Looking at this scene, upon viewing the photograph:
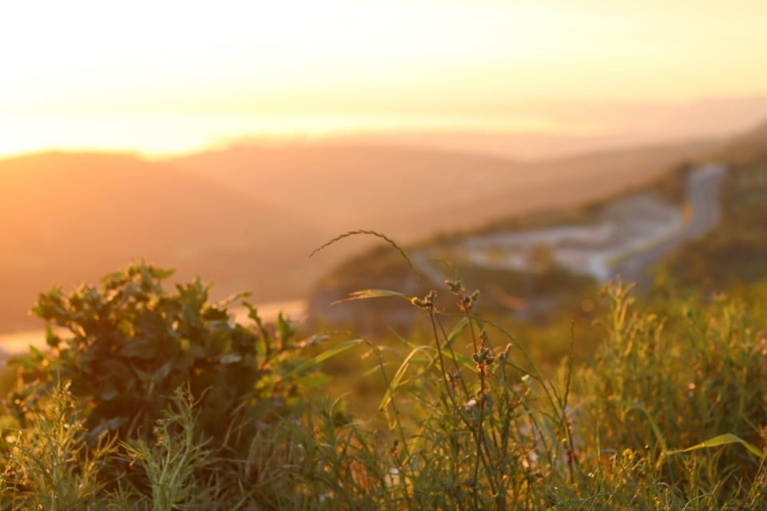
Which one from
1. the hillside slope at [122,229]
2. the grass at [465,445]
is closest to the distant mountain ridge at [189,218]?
the hillside slope at [122,229]

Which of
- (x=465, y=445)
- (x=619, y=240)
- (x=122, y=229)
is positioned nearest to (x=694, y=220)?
(x=619, y=240)

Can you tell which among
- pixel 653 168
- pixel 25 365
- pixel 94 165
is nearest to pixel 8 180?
pixel 94 165

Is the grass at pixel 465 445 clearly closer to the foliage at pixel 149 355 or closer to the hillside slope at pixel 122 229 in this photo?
the foliage at pixel 149 355

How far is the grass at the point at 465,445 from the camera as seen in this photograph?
2.46 m

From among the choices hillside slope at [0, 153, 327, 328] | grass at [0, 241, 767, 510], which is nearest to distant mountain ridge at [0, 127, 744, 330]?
hillside slope at [0, 153, 327, 328]

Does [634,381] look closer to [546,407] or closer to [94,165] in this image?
[546,407]

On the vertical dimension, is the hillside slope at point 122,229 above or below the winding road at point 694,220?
below

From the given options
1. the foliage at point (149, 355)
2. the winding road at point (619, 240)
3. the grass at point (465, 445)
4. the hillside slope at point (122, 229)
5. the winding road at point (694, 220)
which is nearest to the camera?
the grass at point (465, 445)

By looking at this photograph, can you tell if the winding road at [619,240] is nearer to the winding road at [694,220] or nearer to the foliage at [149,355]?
the winding road at [694,220]

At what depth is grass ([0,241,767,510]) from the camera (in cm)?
246

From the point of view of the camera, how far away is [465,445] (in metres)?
2.75

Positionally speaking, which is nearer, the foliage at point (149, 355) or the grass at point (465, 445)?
the grass at point (465, 445)

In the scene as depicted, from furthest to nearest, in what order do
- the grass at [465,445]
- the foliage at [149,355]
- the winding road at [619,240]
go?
the winding road at [619,240], the foliage at [149,355], the grass at [465,445]

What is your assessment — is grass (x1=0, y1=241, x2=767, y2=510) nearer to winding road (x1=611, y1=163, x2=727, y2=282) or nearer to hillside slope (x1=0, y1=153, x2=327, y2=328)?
winding road (x1=611, y1=163, x2=727, y2=282)
